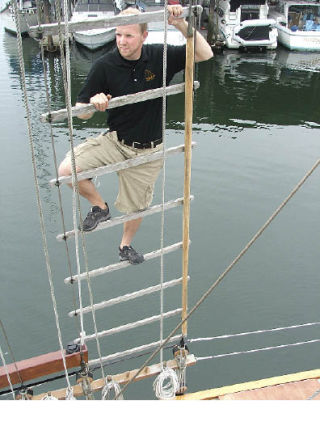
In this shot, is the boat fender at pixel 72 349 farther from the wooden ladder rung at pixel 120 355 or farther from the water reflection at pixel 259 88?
the water reflection at pixel 259 88

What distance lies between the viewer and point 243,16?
33625mm

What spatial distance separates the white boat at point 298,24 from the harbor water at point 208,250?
14022 mm

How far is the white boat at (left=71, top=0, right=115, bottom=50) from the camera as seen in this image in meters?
30.9

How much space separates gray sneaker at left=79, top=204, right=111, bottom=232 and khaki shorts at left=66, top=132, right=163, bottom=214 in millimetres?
215

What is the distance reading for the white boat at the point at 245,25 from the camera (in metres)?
31.1

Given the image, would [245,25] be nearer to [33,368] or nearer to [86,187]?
[86,187]

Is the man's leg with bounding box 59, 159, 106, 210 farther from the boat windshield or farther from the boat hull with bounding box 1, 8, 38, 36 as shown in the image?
the boat windshield

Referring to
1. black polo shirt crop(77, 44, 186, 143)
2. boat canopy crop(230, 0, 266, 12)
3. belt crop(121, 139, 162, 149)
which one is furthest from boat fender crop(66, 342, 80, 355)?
boat canopy crop(230, 0, 266, 12)

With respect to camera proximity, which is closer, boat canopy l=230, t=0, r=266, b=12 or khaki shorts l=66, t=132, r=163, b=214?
khaki shorts l=66, t=132, r=163, b=214

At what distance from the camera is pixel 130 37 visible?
3.55 metres

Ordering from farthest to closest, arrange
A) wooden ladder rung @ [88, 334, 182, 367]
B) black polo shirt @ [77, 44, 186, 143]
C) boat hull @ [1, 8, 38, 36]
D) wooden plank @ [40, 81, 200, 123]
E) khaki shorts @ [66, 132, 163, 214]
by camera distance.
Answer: boat hull @ [1, 8, 38, 36]
wooden ladder rung @ [88, 334, 182, 367]
khaki shorts @ [66, 132, 163, 214]
black polo shirt @ [77, 44, 186, 143]
wooden plank @ [40, 81, 200, 123]

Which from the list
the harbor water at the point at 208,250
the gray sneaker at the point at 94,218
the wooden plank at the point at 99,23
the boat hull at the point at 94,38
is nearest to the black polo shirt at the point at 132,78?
the wooden plank at the point at 99,23

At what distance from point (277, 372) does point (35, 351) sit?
4.54 m
